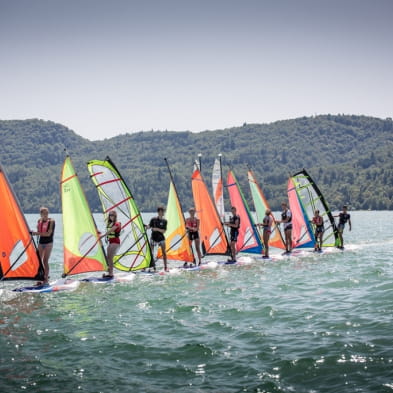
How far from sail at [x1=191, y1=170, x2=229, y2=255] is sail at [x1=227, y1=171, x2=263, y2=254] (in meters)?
1.45

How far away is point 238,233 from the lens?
1983cm

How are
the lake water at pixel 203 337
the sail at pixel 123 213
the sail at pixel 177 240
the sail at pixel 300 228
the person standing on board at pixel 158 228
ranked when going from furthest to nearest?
the sail at pixel 300 228 < the sail at pixel 177 240 < the person standing on board at pixel 158 228 < the sail at pixel 123 213 < the lake water at pixel 203 337

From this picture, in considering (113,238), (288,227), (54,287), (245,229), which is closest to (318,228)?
(288,227)

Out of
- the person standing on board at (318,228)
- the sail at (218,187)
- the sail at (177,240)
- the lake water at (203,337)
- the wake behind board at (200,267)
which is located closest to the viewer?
the lake water at (203,337)

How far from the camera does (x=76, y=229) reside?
14531 millimetres

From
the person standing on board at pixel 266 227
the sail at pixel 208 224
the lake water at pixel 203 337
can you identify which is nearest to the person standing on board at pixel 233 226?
the sail at pixel 208 224

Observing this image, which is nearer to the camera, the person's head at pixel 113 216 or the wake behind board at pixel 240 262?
the person's head at pixel 113 216

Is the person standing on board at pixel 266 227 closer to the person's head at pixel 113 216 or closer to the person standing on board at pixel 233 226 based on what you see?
the person standing on board at pixel 233 226

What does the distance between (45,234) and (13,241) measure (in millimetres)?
776

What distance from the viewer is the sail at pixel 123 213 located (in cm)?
1566

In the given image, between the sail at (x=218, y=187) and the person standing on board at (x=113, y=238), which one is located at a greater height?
the sail at (x=218, y=187)

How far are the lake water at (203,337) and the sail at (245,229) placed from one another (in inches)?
249

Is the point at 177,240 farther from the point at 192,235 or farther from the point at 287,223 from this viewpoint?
the point at 287,223

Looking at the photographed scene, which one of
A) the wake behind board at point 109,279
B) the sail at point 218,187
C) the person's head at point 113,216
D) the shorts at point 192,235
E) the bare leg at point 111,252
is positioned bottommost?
the wake behind board at point 109,279
